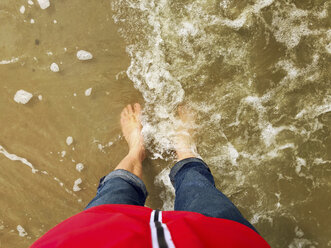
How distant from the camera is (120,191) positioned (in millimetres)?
1434

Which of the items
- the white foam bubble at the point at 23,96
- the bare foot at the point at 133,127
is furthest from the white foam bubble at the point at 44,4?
the bare foot at the point at 133,127

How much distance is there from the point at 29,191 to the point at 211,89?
165 centimetres

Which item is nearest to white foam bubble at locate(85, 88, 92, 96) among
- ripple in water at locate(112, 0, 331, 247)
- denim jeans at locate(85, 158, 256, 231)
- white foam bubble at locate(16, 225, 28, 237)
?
ripple in water at locate(112, 0, 331, 247)

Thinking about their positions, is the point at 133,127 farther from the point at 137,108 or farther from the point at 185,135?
the point at 185,135

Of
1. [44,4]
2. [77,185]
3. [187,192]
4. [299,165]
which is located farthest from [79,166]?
[299,165]

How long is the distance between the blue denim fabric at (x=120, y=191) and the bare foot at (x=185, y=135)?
0.43 metres

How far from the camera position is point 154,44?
1854 mm

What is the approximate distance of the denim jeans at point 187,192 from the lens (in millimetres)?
1161

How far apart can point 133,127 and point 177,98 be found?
0.41 m

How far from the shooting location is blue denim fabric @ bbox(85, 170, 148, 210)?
52.3 inches

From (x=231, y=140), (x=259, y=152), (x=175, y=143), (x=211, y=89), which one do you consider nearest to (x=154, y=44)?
(x=211, y=89)

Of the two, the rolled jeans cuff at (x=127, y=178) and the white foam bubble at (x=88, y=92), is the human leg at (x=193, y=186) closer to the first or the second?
the rolled jeans cuff at (x=127, y=178)

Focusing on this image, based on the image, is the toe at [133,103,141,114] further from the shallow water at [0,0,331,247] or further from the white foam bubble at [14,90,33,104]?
the white foam bubble at [14,90,33,104]

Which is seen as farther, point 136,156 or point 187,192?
point 136,156
